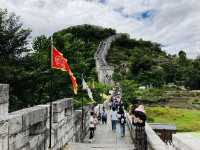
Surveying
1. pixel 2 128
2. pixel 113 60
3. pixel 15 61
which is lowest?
pixel 2 128

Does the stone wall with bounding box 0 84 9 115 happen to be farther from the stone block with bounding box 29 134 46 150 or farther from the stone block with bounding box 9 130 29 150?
the stone block with bounding box 29 134 46 150

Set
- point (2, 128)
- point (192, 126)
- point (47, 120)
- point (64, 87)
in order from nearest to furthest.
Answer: point (2, 128), point (47, 120), point (64, 87), point (192, 126)

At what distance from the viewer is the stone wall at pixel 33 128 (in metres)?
7.60

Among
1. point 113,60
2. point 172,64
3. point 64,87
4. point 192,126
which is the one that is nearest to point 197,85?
point 172,64

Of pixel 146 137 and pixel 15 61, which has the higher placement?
pixel 15 61

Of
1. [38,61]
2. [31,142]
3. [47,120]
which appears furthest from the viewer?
[38,61]

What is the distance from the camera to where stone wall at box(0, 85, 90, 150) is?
7.60 metres

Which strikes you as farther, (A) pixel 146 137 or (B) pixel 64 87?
(B) pixel 64 87

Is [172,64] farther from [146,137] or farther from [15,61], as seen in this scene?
[146,137]

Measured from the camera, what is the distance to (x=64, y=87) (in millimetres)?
34969

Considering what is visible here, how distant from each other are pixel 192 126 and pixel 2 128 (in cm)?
5385

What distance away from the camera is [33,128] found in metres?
10.0

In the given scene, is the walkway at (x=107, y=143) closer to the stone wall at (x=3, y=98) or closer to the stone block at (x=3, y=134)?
the stone block at (x=3, y=134)

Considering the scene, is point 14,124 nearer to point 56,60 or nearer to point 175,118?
point 56,60
